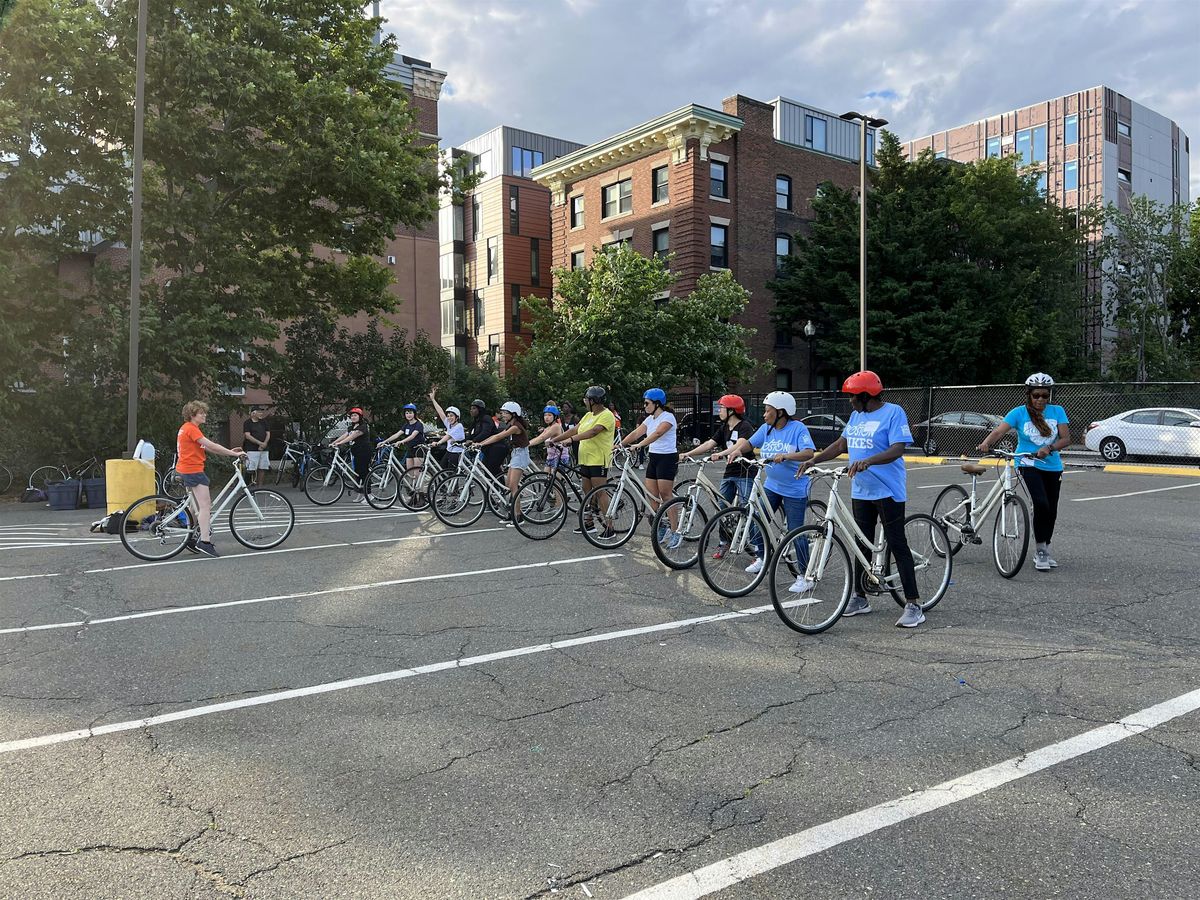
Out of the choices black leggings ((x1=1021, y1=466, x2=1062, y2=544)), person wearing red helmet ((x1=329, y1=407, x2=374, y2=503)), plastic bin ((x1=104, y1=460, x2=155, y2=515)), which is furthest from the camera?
person wearing red helmet ((x1=329, y1=407, x2=374, y2=503))

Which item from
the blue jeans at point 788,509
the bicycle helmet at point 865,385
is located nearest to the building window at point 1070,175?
the blue jeans at point 788,509

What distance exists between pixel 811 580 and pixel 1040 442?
330cm

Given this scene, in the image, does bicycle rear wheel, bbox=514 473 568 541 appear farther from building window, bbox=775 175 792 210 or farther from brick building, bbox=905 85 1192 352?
brick building, bbox=905 85 1192 352

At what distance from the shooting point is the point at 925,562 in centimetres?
688

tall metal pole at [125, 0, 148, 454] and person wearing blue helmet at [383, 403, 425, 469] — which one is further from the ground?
tall metal pole at [125, 0, 148, 454]

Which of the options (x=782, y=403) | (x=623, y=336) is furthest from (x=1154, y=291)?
(x=782, y=403)

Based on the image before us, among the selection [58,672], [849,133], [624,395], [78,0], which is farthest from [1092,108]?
[58,672]

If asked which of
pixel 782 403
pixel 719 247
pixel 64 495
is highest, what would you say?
pixel 719 247

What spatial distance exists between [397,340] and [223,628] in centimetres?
1861

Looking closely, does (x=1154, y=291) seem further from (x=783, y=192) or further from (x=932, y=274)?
(x=783, y=192)

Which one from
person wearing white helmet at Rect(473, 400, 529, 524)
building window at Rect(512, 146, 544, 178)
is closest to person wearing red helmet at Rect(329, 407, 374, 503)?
person wearing white helmet at Rect(473, 400, 529, 524)

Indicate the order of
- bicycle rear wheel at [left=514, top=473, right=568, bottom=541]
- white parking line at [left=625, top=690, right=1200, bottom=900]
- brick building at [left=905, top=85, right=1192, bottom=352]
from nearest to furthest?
white parking line at [left=625, top=690, right=1200, bottom=900] < bicycle rear wheel at [left=514, top=473, right=568, bottom=541] < brick building at [left=905, top=85, right=1192, bottom=352]

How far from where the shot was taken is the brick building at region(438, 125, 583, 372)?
48656 mm

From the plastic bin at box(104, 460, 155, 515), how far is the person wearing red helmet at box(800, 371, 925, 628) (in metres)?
10.8
